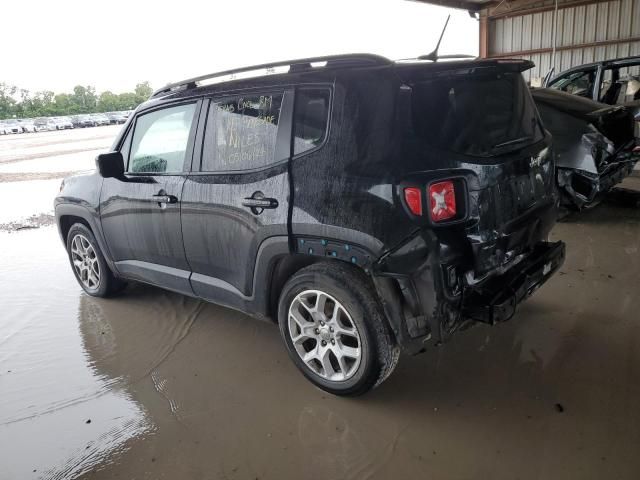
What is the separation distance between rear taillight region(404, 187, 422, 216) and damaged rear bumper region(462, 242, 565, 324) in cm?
49

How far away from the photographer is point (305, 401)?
277 centimetres

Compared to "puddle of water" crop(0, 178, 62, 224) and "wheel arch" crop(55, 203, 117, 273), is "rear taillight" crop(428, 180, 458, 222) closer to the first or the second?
"wheel arch" crop(55, 203, 117, 273)

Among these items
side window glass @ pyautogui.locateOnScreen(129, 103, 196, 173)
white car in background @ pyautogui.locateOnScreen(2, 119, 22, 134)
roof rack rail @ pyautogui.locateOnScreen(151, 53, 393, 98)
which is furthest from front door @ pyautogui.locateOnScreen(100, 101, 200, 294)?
white car in background @ pyautogui.locateOnScreen(2, 119, 22, 134)

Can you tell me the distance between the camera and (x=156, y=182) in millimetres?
3457

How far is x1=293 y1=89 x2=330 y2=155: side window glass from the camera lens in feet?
8.44

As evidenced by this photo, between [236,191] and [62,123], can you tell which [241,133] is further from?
[62,123]

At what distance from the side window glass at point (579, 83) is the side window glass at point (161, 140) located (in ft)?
22.1

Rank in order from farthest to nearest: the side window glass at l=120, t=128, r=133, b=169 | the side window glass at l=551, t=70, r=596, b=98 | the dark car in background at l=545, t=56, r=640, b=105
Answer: the side window glass at l=551, t=70, r=596, b=98, the dark car in background at l=545, t=56, r=640, b=105, the side window glass at l=120, t=128, r=133, b=169

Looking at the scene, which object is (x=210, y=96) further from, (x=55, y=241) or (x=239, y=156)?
(x=55, y=241)

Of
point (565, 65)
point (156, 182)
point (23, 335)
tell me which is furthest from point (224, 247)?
point (565, 65)

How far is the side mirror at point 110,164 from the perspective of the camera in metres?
3.62

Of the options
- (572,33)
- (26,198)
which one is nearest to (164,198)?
(26,198)

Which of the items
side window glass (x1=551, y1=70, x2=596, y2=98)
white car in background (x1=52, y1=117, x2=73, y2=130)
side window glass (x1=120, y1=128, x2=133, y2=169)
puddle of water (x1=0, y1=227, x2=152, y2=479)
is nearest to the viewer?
puddle of water (x1=0, y1=227, x2=152, y2=479)

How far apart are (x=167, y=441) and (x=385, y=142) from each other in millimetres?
1867
